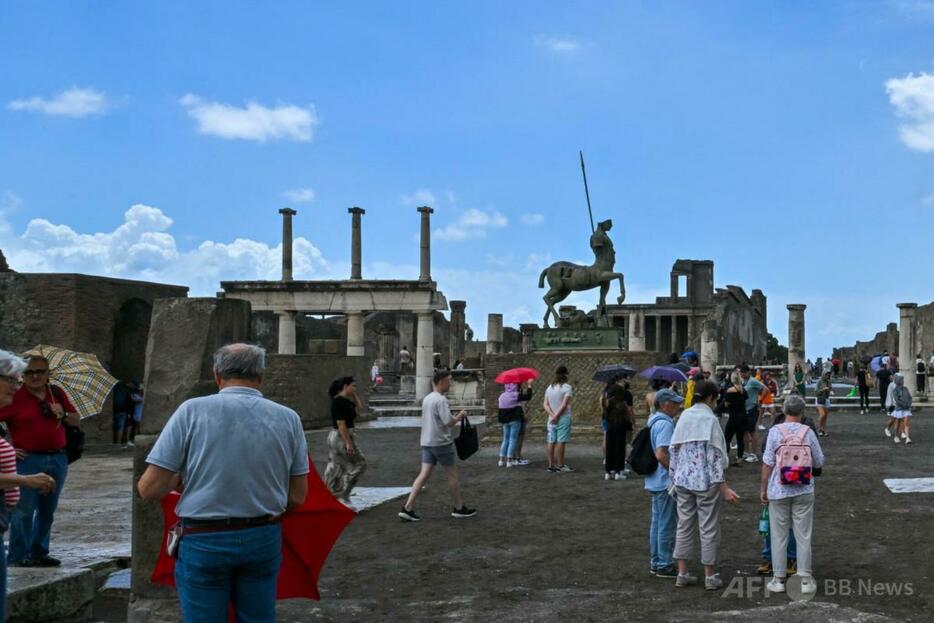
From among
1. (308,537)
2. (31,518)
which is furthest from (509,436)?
(308,537)

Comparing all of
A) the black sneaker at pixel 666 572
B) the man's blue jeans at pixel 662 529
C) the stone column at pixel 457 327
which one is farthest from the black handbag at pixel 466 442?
the stone column at pixel 457 327

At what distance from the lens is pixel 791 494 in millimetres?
6660

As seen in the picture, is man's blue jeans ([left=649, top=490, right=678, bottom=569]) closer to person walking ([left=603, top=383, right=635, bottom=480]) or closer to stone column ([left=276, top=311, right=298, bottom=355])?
person walking ([left=603, top=383, right=635, bottom=480])

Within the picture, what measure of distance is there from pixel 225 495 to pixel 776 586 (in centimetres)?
413

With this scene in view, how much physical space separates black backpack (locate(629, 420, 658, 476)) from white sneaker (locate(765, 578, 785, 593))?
113 centimetres

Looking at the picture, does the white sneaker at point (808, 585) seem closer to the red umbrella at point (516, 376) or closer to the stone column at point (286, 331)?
the red umbrella at point (516, 376)

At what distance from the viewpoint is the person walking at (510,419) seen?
46.2ft

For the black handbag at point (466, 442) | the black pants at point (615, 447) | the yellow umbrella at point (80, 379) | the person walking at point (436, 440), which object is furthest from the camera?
the black pants at point (615, 447)

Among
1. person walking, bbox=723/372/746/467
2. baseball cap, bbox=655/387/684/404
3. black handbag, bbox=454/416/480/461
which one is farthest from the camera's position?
person walking, bbox=723/372/746/467

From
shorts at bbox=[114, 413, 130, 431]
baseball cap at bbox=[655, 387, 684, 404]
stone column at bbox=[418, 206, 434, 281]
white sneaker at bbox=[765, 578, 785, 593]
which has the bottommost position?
white sneaker at bbox=[765, 578, 785, 593]

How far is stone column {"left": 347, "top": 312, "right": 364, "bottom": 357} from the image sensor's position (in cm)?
3525

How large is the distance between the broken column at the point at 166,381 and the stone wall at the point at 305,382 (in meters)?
16.3

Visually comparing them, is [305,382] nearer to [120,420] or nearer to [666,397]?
[120,420]

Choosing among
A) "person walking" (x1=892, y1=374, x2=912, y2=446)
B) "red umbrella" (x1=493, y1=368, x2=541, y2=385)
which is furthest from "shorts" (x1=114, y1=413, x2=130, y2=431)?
"person walking" (x1=892, y1=374, x2=912, y2=446)
